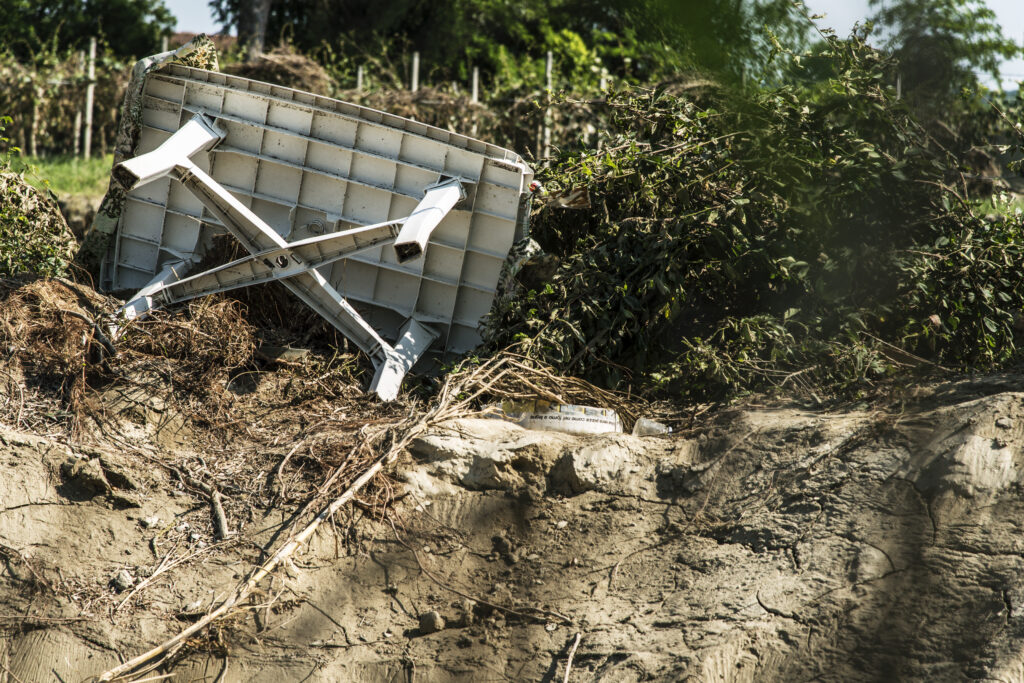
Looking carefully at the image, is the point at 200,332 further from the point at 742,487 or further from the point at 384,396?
the point at 742,487

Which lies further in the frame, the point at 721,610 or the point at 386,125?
the point at 386,125

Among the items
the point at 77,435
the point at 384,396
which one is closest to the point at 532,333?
the point at 384,396

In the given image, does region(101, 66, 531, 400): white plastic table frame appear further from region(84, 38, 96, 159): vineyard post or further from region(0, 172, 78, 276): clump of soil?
region(84, 38, 96, 159): vineyard post

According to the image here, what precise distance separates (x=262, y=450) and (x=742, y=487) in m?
2.80

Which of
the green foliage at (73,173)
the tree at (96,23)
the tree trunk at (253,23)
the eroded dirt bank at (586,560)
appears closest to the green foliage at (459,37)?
the tree trunk at (253,23)

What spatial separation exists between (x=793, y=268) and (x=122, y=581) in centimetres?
439

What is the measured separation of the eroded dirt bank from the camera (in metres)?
3.59

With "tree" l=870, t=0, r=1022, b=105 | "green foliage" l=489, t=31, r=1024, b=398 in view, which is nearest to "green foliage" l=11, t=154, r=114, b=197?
"green foliage" l=489, t=31, r=1024, b=398

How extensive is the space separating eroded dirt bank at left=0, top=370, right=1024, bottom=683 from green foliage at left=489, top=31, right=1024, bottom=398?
2.24ft

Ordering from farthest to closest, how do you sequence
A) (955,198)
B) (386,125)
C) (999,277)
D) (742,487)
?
(386,125) < (955,198) < (999,277) < (742,487)

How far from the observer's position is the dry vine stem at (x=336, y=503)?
3809 millimetres

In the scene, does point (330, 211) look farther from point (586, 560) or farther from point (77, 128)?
point (77, 128)

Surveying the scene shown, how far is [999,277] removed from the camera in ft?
17.3

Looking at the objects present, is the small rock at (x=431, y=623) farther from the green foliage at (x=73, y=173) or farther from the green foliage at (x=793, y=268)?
the green foliage at (x=73, y=173)
